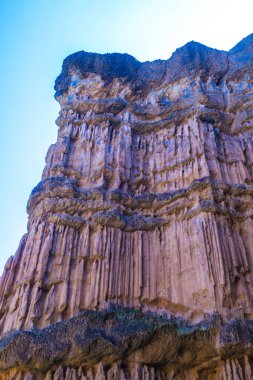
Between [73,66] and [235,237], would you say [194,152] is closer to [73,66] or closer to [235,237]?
A: [235,237]

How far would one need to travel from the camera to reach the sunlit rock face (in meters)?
12.9

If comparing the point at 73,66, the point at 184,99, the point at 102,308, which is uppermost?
the point at 73,66

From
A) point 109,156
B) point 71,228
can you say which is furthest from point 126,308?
point 109,156

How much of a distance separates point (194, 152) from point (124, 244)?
7.39m

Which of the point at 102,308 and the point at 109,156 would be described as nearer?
the point at 102,308

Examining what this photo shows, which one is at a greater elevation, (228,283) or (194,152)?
(194,152)

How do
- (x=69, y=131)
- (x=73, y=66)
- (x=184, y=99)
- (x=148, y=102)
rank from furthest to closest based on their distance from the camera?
1. (x=73, y=66)
2. (x=148, y=102)
3. (x=184, y=99)
4. (x=69, y=131)

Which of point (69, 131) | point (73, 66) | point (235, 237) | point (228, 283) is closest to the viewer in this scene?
point (228, 283)

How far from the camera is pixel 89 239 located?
56.3 feet

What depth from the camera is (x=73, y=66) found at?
98.7ft

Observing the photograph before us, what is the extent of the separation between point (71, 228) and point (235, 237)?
8.02 m

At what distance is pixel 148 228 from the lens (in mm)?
18547

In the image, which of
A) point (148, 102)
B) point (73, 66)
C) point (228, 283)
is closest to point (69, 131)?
point (148, 102)

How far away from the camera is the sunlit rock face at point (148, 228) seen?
12883 millimetres
